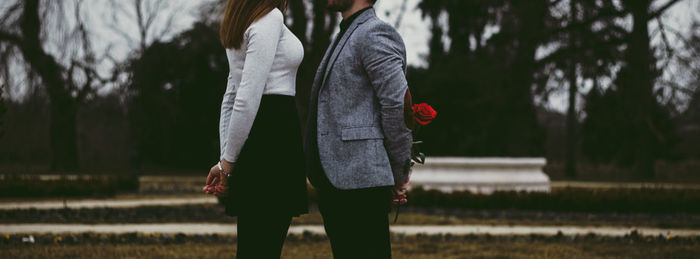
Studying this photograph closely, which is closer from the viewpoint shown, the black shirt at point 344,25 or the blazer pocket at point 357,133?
the blazer pocket at point 357,133

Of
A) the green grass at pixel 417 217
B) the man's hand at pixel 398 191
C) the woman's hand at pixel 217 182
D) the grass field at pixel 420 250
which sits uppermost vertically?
the woman's hand at pixel 217 182

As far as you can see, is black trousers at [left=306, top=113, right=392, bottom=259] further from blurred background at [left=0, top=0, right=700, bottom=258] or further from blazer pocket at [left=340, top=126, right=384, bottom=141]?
blurred background at [left=0, top=0, right=700, bottom=258]

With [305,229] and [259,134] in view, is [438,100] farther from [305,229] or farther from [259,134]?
[259,134]

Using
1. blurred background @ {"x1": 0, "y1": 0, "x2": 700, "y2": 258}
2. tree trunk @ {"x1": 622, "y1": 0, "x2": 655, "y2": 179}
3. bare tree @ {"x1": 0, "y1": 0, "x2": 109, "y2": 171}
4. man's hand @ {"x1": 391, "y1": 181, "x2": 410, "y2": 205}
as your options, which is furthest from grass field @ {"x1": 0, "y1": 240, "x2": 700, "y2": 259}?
tree trunk @ {"x1": 622, "y1": 0, "x2": 655, "y2": 179}

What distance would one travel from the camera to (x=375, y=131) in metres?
2.23

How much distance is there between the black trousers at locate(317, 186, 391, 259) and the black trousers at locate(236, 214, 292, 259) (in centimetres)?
21

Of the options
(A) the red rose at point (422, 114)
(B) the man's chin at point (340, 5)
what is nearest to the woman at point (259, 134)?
(B) the man's chin at point (340, 5)

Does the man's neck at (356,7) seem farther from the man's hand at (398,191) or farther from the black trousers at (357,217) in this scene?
the man's hand at (398,191)

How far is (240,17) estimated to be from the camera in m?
2.22

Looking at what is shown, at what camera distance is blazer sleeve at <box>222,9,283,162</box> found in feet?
6.97

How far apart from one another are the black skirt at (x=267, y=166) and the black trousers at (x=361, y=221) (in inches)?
7.1

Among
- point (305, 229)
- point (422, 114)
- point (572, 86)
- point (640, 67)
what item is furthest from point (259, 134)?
point (572, 86)

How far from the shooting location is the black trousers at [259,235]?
7.20ft

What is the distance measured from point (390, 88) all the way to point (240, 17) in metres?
0.59
